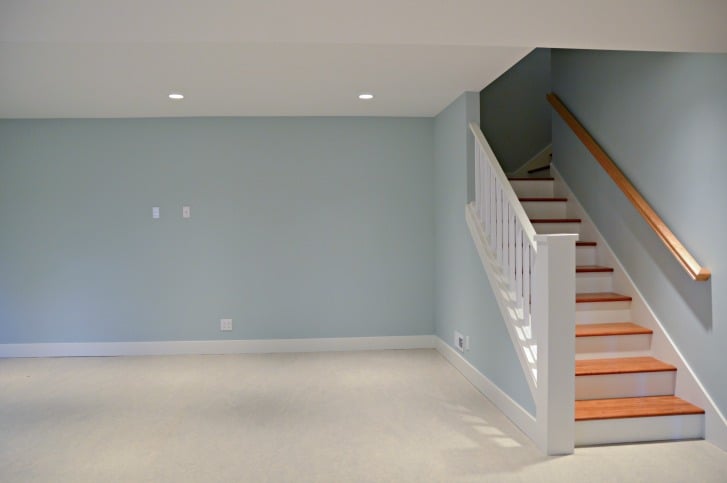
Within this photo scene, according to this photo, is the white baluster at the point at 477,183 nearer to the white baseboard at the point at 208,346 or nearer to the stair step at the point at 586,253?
the stair step at the point at 586,253

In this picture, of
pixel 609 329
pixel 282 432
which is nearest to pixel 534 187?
pixel 609 329

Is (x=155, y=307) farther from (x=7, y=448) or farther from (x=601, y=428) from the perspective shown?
(x=601, y=428)

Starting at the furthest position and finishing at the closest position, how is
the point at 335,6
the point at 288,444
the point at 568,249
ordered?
the point at 288,444 → the point at 568,249 → the point at 335,6

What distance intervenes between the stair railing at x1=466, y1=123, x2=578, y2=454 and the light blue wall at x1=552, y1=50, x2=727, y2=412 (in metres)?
0.84

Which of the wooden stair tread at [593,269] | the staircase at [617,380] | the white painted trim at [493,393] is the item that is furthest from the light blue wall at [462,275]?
the wooden stair tread at [593,269]

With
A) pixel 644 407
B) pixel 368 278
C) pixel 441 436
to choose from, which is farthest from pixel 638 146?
pixel 368 278

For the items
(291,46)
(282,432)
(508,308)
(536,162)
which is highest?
(291,46)

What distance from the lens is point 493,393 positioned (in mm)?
3854

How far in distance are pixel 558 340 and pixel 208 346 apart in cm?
361

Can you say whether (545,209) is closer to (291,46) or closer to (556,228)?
(556,228)

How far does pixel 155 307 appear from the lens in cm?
544

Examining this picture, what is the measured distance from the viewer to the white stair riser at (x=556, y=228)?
4.45 meters

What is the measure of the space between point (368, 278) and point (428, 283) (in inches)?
23.9

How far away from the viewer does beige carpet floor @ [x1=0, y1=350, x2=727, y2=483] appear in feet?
9.19
